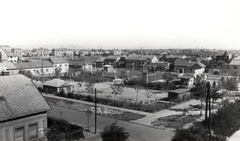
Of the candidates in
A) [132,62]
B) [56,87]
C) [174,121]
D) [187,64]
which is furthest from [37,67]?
[174,121]

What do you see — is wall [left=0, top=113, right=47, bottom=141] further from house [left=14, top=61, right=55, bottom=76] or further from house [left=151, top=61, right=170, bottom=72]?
house [left=151, top=61, right=170, bottom=72]

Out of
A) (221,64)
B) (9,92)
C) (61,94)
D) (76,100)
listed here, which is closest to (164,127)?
(9,92)

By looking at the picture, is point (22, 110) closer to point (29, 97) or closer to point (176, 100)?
point (29, 97)

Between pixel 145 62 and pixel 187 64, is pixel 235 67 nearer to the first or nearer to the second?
pixel 187 64

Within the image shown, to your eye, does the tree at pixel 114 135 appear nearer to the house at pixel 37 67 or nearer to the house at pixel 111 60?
the house at pixel 37 67

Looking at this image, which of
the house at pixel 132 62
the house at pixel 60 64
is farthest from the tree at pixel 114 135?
the house at pixel 132 62

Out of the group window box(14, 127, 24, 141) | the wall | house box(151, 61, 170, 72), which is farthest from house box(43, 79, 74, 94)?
house box(151, 61, 170, 72)
